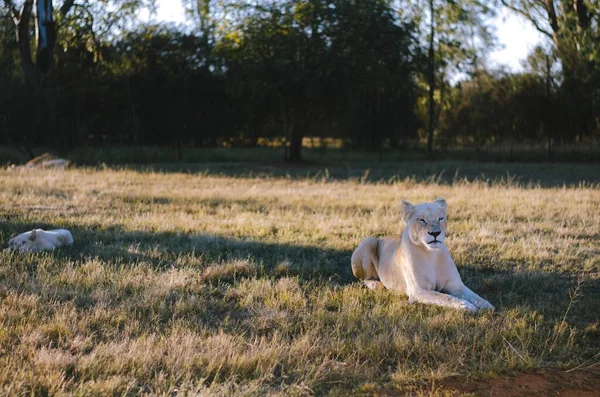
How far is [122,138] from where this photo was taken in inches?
1078

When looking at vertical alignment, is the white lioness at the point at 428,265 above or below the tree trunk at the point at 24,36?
below

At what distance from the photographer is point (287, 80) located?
22.0 meters

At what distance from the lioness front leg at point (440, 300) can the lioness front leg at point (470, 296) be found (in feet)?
0.51

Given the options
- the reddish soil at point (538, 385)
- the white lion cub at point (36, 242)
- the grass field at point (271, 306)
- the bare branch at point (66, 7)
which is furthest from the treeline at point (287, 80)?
the reddish soil at point (538, 385)

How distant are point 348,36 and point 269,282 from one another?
655 inches

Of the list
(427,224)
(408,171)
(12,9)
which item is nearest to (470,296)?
(427,224)

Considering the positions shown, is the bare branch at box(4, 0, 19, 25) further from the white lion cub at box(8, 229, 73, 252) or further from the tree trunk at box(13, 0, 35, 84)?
the white lion cub at box(8, 229, 73, 252)

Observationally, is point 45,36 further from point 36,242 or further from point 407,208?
point 407,208

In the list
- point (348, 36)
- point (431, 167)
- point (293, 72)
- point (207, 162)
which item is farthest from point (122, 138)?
point (431, 167)

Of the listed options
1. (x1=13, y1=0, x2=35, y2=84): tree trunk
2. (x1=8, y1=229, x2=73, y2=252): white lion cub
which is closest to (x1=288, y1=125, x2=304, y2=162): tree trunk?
(x1=13, y1=0, x2=35, y2=84): tree trunk

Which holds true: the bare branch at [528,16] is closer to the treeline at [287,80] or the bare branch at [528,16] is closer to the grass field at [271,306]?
the treeline at [287,80]

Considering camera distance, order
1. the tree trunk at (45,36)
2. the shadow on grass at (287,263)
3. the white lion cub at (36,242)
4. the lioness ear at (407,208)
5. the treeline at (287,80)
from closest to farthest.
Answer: the lioness ear at (407,208)
the shadow on grass at (287,263)
the white lion cub at (36,242)
the treeline at (287,80)
the tree trunk at (45,36)

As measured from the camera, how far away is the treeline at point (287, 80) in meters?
22.0

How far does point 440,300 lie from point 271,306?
1379 mm
